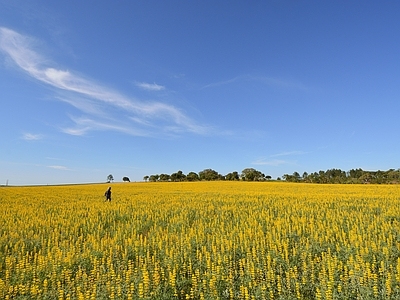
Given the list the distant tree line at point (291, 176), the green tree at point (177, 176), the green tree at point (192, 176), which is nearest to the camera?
the distant tree line at point (291, 176)

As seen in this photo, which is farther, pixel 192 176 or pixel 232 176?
pixel 192 176

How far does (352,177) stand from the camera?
302ft

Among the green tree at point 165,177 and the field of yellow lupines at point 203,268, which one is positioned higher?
the green tree at point 165,177

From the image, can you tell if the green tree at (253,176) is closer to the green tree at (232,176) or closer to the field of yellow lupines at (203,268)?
the green tree at (232,176)

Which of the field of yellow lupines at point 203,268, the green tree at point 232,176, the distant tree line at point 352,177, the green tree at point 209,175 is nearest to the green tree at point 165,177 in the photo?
the green tree at point 209,175

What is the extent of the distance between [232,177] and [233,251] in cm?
9289

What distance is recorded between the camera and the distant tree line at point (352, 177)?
76.4 m

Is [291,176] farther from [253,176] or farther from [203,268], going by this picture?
[203,268]

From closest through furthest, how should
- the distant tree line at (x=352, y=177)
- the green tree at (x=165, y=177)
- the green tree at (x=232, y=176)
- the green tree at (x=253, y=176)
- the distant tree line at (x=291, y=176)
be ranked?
the distant tree line at (x=352, y=177)
the distant tree line at (x=291, y=176)
the green tree at (x=253, y=176)
the green tree at (x=232, y=176)
the green tree at (x=165, y=177)

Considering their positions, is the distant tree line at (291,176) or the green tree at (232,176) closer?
the distant tree line at (291,176)

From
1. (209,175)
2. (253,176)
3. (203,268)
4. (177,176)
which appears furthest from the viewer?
(177,176)

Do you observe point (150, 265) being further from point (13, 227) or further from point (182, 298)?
point (13, 227)

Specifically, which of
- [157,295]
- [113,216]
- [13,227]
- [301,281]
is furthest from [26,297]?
[113,216]

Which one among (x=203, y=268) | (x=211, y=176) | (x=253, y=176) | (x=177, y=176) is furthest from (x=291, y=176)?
(x=203, y=268)
